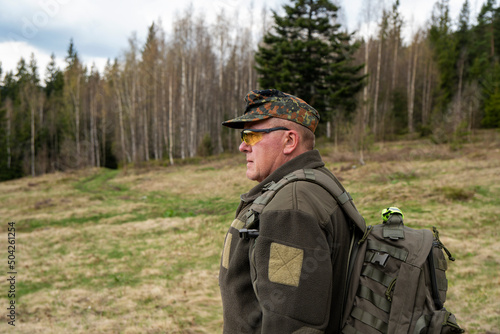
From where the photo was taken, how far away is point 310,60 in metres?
17.9

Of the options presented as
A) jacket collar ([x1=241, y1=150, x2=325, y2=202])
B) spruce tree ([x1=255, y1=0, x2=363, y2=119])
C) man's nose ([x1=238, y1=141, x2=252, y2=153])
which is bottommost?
jacket collar ([x1=241, y1=150, x2=325, y2=202])

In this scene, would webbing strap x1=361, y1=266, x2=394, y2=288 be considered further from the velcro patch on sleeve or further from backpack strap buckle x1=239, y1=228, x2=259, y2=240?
backpack strap buckle x1=239, y1=228, x2=259, y2=240

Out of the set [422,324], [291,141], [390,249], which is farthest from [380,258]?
[291,141]

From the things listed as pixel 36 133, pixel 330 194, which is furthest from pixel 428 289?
pixel 36 133

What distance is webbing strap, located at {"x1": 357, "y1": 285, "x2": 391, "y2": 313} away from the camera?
4.60 feet

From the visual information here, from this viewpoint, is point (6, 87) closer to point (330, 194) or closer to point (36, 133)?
point (36, 133)

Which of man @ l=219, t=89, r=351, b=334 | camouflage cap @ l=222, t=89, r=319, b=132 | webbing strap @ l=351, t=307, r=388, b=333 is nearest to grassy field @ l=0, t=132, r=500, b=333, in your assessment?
man @ l=219, t=89, r=351, b=334

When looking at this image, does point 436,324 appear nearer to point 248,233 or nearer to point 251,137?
point 248,233

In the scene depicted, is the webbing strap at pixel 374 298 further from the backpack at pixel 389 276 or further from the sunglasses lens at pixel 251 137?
the sunglasses lens at pixel 251 137

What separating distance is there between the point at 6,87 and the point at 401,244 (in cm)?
6986

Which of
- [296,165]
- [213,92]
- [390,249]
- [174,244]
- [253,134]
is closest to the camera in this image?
[390,249]

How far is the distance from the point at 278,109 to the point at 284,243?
0.73 m

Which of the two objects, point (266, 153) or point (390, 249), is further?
point (266, 153)

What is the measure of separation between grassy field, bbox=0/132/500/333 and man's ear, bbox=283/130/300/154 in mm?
3710
